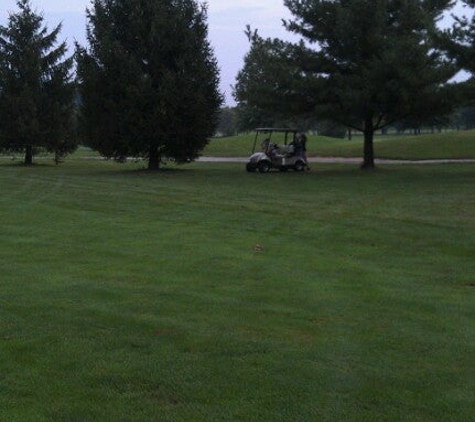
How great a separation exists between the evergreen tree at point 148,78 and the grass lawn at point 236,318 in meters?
19.2

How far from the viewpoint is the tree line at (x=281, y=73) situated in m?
30.5

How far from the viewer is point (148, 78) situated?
112ft

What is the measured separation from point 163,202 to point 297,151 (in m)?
15.1

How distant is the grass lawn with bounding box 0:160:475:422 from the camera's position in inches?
198

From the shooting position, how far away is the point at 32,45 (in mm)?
43719

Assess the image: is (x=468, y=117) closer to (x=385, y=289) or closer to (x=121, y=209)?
(x=121, y=209)

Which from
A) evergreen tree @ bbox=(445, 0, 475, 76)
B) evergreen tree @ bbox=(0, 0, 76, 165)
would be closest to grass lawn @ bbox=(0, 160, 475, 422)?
evergreen tree @ bbox=(445, 0, 475, 76)

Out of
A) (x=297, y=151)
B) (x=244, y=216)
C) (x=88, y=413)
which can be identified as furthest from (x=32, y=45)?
(x=88, y=413)

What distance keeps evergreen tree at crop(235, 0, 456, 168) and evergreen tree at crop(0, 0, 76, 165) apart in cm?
1407

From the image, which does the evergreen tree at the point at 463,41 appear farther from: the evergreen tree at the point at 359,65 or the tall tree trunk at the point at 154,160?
the tall tree trunk at the point at 154,160

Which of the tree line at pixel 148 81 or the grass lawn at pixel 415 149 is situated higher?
the tree line at pixel 148 81

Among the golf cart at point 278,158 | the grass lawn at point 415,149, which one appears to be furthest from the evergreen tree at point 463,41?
the grass lawn at point 415,149

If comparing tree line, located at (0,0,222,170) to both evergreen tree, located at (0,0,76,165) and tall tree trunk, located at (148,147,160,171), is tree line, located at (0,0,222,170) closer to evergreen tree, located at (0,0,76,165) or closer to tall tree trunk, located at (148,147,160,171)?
tall tree trunk, located at (148,147,160,171)

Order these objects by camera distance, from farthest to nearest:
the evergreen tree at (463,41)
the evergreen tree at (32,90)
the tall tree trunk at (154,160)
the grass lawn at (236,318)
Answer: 1. the evergreen tree at (32,90)
2. the tall tree trunk at (154,160)
3. the evergreen tree at (463,41)
4. the grass lawn at (236,318)
